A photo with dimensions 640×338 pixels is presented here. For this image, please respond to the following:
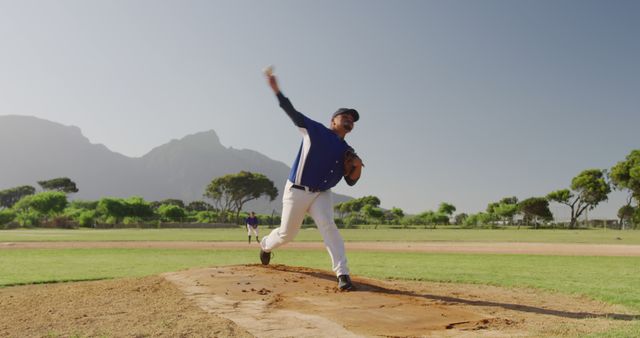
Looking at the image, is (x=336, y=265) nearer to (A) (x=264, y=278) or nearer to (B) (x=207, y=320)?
(A) (x=264, y=278)

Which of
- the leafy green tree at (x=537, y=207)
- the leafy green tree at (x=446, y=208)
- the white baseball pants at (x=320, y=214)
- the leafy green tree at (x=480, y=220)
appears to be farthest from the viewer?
the leafy green tree at (x=446, y=208)

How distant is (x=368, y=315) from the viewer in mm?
5738

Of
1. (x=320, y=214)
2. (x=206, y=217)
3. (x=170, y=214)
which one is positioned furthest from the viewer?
(x=206, y=217)

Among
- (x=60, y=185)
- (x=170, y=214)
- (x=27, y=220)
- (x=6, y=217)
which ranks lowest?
(x=27, y=220)

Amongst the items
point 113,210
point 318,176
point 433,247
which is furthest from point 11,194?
point 318,176

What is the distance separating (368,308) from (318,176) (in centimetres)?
201

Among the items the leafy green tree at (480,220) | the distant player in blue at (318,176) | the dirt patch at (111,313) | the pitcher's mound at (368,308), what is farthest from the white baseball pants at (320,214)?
the leafy green tree at (480,220)

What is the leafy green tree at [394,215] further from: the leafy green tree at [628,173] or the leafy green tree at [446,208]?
the leafy green tree at [628,173]

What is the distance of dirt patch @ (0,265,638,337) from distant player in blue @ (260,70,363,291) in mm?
702

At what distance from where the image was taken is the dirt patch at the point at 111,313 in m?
5.02

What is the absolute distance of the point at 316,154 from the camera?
23.0 feet

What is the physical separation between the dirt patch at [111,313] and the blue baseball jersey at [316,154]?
2.37 meters

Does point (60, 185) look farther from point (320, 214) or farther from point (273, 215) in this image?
point (320, 214)

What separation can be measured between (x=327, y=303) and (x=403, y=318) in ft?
3.54
